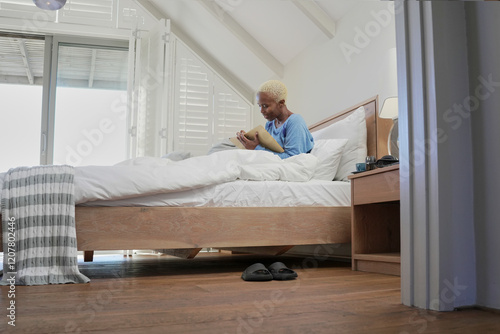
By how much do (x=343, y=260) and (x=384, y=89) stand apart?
1112 millimetres

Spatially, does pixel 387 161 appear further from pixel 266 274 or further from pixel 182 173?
pixel 182 173

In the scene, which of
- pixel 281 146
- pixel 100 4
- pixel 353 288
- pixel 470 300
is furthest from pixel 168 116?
pixel 470 300

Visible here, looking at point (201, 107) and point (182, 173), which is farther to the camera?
point (201, 107)

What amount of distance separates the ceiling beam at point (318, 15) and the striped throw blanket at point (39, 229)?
2.34 metres

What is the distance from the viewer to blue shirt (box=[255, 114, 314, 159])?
289cm

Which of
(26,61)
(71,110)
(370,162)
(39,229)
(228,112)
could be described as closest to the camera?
(39,229)

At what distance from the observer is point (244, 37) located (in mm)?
4594

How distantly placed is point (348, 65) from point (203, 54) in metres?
2.12

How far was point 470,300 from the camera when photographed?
1302mm

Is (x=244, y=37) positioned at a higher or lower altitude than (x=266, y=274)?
higher

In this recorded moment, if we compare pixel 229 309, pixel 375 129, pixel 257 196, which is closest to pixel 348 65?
pixel 375 129

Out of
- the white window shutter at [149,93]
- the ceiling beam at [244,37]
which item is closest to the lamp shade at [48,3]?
the white window shutter at [149,93]

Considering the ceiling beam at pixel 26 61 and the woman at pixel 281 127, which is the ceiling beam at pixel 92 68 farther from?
the woman at pixel 281 127

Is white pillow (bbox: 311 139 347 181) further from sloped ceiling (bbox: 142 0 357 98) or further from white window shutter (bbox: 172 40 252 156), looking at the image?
white window shutter (bbox: 172 40 252 156)
